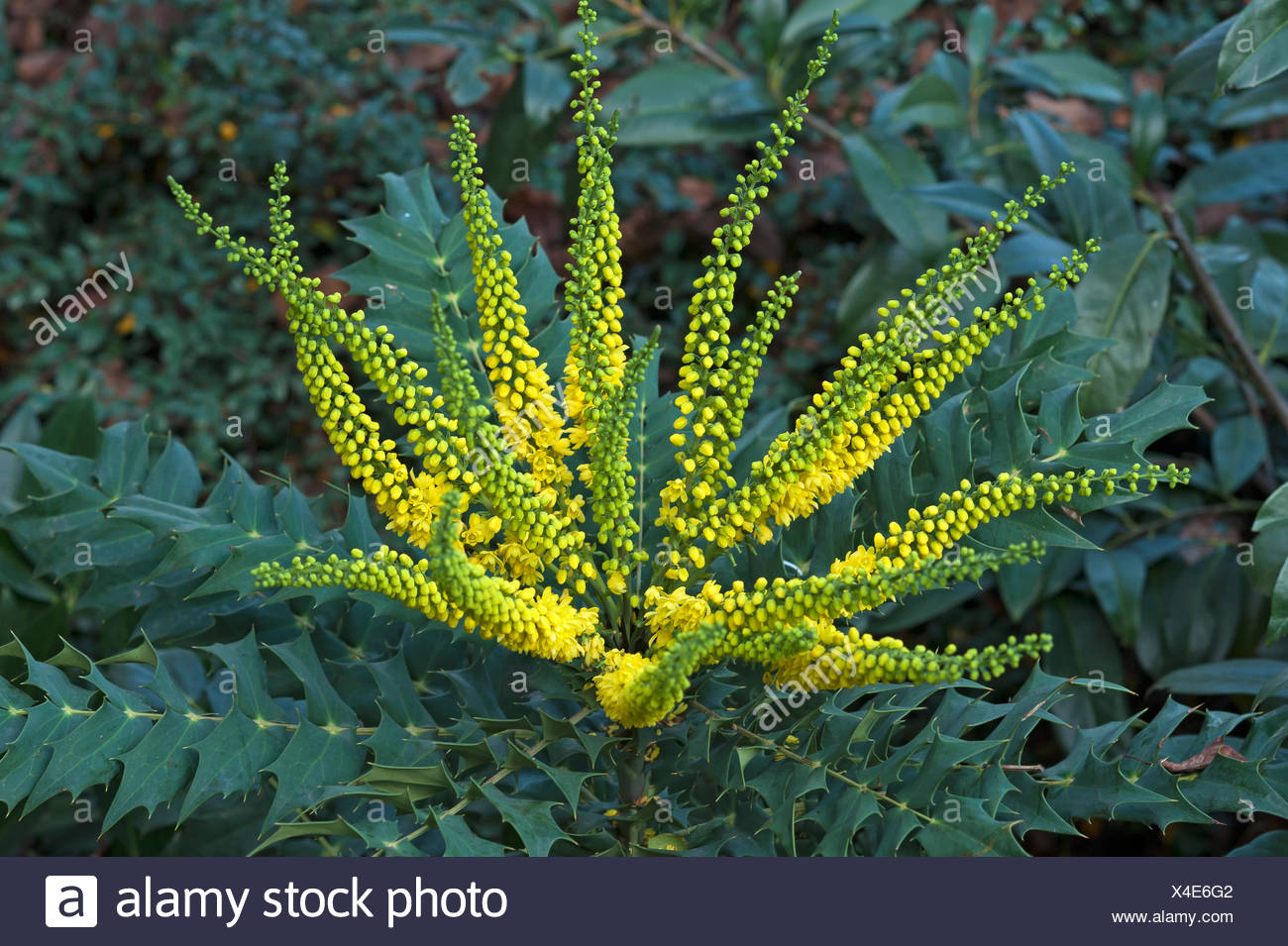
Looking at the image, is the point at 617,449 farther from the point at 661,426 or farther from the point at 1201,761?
the point at 1201,761

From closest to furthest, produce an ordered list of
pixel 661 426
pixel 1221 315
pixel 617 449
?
1. pixel 617 449
2. pixel 661 426
3. pixel 1221 315

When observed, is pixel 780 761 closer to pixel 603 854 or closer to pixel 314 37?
pixel 603 854

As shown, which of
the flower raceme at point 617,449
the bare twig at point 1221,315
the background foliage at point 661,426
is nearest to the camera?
the flower raceme at point 617,449

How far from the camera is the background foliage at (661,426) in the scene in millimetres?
1201

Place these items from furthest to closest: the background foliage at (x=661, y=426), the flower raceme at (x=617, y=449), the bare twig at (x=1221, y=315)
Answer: the bare twig at (x=1221, y=315) < the background foliage at (x=661, y=426) < the flower raceme at (x=617, y=449)

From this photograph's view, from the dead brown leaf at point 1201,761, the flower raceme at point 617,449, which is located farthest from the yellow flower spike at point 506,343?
the dead brown leaf at point 1201,761

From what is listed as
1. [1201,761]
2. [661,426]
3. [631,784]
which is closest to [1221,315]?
[1201,761]

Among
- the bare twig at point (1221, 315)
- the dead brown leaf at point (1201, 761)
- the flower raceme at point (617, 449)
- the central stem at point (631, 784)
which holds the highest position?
the bare twig at point (1221, 315)

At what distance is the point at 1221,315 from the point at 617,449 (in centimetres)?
144

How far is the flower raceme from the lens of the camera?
1.03 metres

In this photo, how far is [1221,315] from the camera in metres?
2.07

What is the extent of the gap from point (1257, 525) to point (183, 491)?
1.35 meters

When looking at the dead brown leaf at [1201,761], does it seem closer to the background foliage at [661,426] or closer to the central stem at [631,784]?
the background foliage at [661,426]

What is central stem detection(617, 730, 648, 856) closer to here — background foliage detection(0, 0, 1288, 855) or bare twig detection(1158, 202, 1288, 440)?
background foliage detection(0, 0, 1288, 855)
